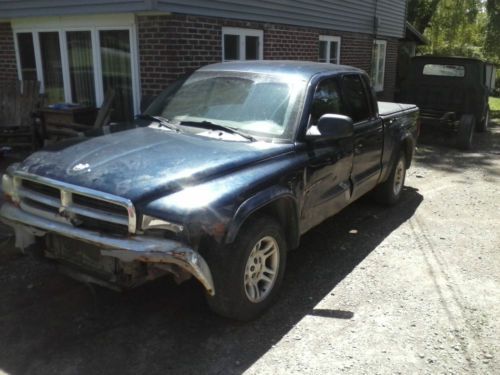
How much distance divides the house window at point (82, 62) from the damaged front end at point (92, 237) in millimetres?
4701

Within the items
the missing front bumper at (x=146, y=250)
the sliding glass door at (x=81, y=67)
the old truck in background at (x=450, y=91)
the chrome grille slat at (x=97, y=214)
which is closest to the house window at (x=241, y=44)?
the sliding glass door at (x=81, y=67)

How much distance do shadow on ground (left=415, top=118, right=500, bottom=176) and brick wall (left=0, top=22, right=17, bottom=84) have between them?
7.96 meters

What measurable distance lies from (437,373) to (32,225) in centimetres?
269

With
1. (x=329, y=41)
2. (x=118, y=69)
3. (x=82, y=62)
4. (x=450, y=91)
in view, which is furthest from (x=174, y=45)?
(x=450, y=91)

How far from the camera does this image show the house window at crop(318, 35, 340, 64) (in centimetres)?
1158

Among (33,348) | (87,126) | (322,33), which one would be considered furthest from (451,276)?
(322,33)

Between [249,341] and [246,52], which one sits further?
[246,52]

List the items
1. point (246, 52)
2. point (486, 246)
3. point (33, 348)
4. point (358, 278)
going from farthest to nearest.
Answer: point (246, 52) → point (486, 246) → point (358, 278) → point (33, 348)

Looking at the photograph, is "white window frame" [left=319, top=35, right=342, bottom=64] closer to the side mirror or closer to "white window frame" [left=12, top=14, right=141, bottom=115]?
"white window frame" [left=12, top=14, right=141, bottom=115]

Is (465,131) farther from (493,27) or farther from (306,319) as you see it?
(493,27)

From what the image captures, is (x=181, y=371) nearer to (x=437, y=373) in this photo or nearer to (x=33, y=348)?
(x=33, y=348)

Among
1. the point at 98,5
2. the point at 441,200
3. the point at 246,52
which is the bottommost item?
the point at 441,200

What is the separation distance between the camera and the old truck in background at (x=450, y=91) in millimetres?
10602

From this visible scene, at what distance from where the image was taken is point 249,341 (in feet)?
10.4
